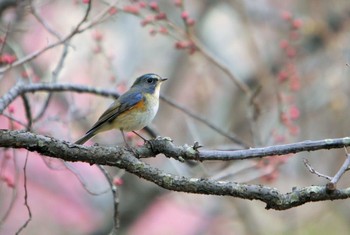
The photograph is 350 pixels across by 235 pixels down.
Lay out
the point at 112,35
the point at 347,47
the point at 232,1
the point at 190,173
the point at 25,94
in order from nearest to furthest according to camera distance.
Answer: the point at 25,94
the point at 190,173
the point at 347,47
the point at 232,1
the point at 112,35

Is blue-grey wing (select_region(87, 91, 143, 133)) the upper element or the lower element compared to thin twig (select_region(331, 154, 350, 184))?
upper

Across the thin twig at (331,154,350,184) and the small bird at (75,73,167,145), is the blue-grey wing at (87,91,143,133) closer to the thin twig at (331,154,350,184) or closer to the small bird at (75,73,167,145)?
the small bird at (75,73,167,145)

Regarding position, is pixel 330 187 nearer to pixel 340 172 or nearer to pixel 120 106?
pixel 340 172

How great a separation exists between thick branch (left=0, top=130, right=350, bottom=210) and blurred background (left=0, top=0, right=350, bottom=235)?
2828 millimetres

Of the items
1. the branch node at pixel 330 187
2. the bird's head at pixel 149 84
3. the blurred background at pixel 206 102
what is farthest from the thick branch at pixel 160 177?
the blurred background at pixel 206 102

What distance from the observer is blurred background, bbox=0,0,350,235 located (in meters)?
7.53

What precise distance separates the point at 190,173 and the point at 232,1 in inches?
121

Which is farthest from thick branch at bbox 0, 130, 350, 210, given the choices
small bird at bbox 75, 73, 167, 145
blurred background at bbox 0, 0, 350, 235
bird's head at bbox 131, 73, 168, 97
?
blurred background at bbox 0, 0, 350, 235

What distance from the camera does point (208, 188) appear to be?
9.81 ft

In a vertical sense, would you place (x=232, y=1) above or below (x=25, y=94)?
above

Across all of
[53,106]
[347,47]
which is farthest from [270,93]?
[53,106]

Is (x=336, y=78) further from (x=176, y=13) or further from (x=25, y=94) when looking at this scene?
(x=25, y=94)

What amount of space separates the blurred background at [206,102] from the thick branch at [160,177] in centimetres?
283

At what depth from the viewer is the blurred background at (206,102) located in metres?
7.53
